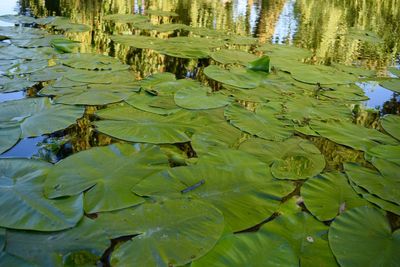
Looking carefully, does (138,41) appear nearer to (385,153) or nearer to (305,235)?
(385,153)

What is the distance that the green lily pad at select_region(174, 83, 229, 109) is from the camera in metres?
1.88

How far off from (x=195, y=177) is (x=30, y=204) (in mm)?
555

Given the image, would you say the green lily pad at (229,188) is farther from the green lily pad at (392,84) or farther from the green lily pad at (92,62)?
the green lily pad at (392,84)

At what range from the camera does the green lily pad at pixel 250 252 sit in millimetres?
903

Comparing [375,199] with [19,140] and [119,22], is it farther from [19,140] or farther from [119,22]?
[119,22]

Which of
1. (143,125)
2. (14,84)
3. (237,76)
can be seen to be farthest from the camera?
(237,76)

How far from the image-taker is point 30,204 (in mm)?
1043

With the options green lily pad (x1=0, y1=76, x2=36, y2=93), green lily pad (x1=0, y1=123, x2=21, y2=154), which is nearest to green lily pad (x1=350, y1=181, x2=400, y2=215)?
green lily pad (x1=0, y1=123, x2=21, y2=154)

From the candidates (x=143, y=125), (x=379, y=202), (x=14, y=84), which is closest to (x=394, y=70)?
(x=379, y=202)

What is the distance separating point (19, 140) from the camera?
1.47 m

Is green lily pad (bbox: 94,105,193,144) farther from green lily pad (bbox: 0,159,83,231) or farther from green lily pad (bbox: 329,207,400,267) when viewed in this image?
green lily pad (bbox: 329,207,400,267)

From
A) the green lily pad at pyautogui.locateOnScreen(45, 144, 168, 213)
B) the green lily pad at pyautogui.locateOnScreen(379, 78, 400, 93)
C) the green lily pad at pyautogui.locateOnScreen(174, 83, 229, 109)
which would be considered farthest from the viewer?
the green lily pad at pyautogui.locateOnScreen(379, 78, 400, 93)

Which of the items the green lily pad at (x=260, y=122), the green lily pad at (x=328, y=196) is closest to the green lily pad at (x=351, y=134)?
the green lily pad at (x=260, y=122)

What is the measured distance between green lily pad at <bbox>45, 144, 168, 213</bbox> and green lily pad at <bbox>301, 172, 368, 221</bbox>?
0.56 m
